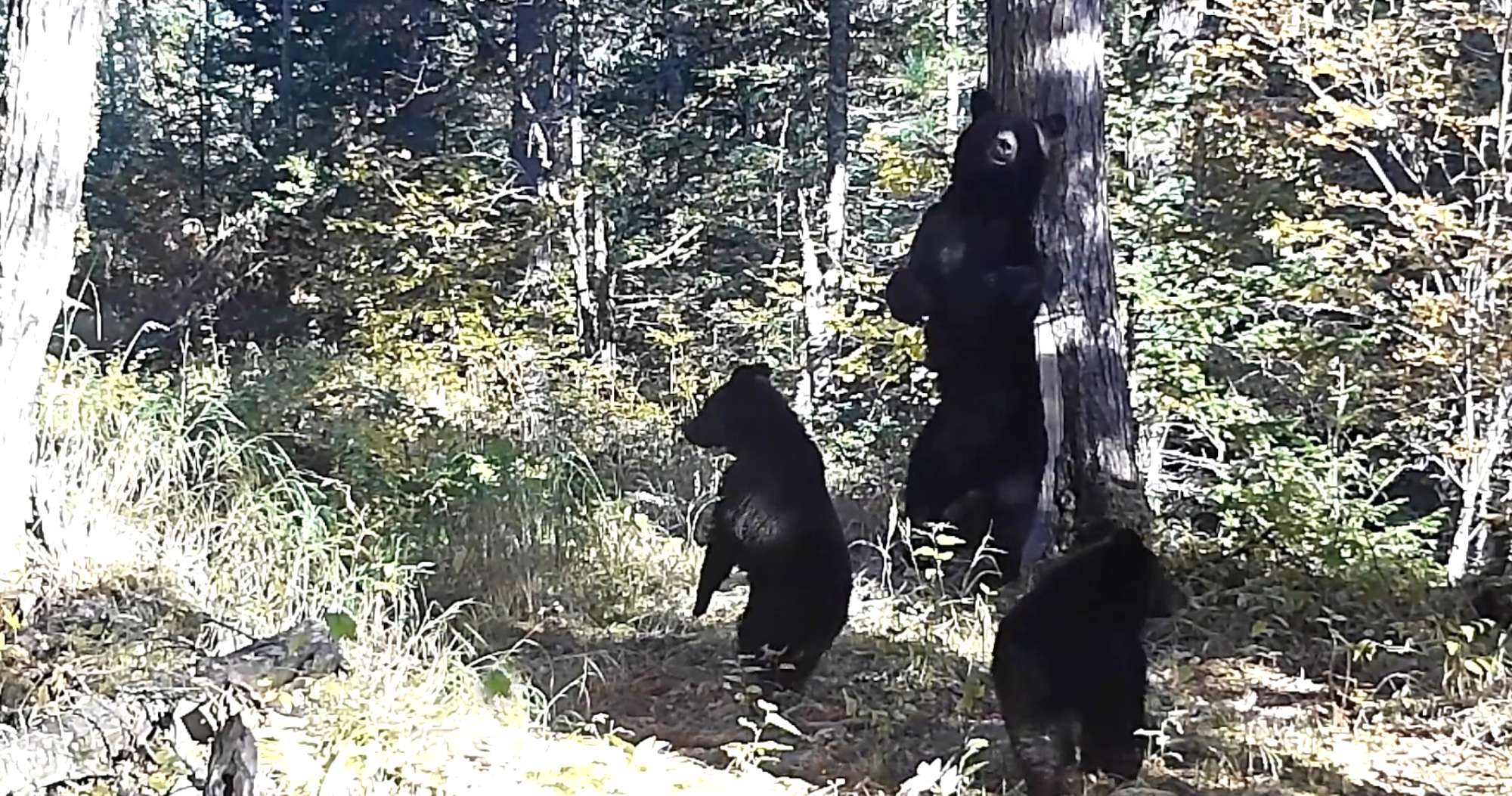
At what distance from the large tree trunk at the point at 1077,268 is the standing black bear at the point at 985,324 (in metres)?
0.13

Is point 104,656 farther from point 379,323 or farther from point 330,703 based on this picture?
point 379,323

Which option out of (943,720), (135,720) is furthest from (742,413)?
(135,720)

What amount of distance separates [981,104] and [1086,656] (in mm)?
3265

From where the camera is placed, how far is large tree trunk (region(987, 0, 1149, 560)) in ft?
24.1

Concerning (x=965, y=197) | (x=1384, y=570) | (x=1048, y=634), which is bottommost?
(x=1384, y=570)

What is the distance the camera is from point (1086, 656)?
4855mm

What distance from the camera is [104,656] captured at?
5289 mm

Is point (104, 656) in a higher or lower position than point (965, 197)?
lower

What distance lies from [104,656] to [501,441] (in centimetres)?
405

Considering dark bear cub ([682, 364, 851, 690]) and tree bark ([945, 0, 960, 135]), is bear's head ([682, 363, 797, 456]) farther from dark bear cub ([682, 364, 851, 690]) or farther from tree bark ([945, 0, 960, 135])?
tree bark ([945, 0, 960, 135])

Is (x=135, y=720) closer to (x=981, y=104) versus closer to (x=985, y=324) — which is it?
(x=985, y=324)

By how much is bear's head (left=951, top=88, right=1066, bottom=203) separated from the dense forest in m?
0.22

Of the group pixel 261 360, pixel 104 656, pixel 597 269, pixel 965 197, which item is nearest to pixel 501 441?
pixel 965 197

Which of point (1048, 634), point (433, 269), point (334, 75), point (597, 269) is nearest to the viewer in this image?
point (1048, 634)
